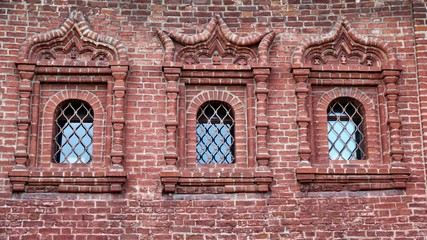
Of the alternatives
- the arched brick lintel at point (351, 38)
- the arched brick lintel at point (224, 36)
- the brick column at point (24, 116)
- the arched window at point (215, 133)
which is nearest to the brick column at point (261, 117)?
the arched brick lintel at point (224, 36)

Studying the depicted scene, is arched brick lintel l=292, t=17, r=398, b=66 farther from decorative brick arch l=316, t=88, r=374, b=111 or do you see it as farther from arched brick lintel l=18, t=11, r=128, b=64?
arched brick lintel l=18, t=11, r=128, b=64

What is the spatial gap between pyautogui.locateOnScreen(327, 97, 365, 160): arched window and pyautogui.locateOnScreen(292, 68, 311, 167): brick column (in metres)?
0.43

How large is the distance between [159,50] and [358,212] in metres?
3.75

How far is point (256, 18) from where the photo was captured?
492 inches

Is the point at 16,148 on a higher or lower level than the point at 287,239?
higher

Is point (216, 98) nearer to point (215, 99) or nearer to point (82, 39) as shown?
point (215, 99)

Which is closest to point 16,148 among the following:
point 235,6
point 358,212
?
point 235,6

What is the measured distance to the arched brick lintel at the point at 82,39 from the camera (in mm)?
12070

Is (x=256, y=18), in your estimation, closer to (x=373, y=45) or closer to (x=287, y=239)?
(x=373, y=45)

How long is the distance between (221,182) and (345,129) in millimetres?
2047

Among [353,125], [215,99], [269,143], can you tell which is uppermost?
[215,99]

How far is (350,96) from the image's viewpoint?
12.1 metres

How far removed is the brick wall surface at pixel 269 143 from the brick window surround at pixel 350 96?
0.47 ft

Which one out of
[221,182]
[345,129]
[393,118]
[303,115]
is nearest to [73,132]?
[221,182]
